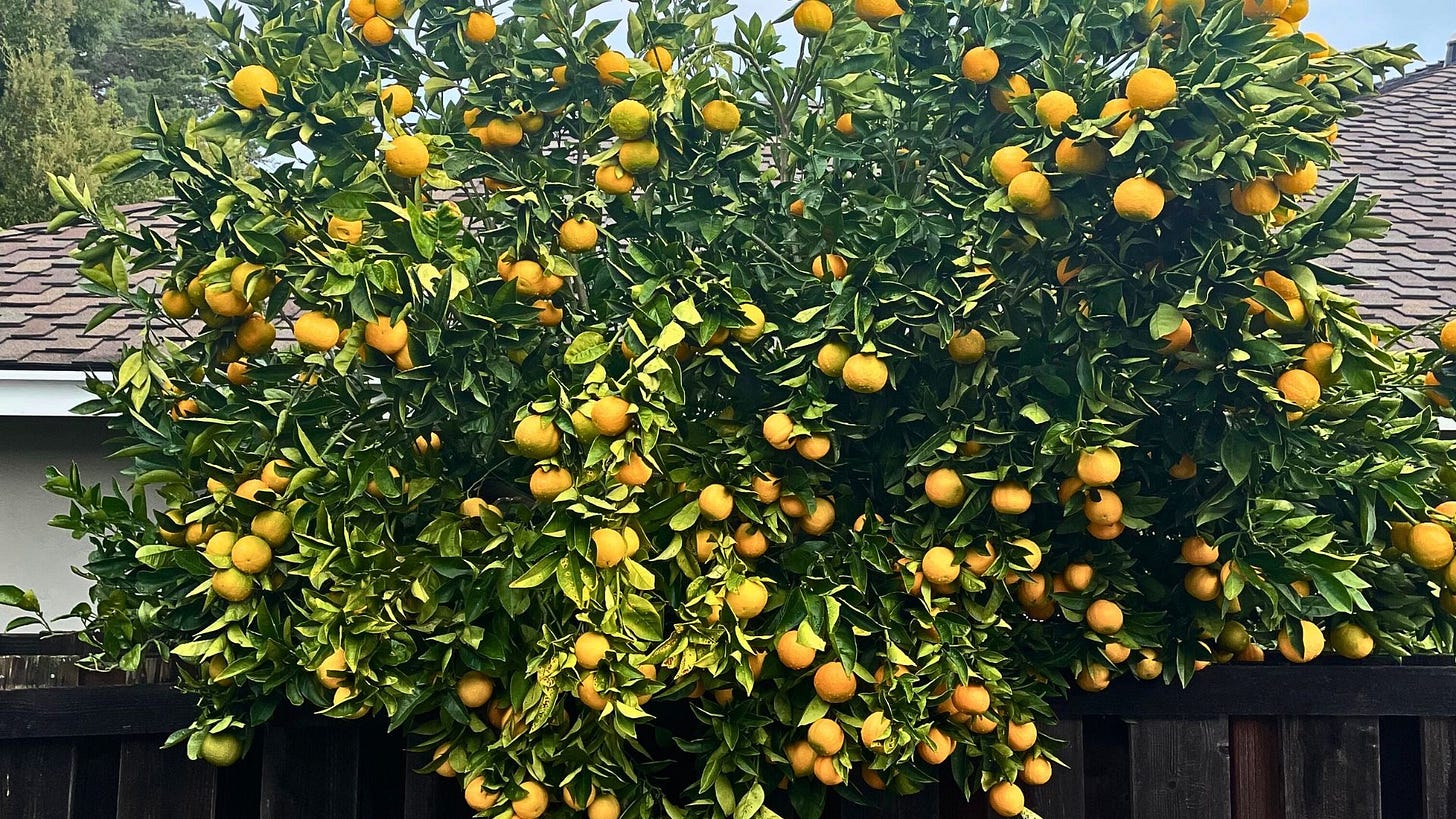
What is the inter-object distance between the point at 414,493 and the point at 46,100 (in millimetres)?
17012

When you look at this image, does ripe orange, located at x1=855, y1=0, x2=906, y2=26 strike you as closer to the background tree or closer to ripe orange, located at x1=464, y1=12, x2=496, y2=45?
ripe orange, located at x1=464, y1=12, x2=496, y2=45

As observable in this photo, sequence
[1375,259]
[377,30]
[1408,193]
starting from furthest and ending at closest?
[1408,193] < [1375,259] < [377,30]

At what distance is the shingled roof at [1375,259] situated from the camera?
4574 millimetres

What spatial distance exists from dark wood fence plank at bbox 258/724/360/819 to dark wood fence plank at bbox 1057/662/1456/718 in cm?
159

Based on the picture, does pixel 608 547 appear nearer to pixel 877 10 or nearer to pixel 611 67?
pixel 611 67

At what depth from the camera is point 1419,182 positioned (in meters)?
6.54

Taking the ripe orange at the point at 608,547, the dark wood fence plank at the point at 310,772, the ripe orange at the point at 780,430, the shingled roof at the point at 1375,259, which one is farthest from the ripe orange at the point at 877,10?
the shingled roof at the point at 1375,259

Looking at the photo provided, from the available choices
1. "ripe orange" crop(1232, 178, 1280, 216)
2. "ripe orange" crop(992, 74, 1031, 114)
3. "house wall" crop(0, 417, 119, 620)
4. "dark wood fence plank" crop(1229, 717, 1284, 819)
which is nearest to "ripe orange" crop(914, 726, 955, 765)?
"dark wood fence plank" crop(1229, 717, 1284, 819)

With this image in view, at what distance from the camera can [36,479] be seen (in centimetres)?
494

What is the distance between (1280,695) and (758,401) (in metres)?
1.36

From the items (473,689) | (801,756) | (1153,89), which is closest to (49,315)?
(473,689)

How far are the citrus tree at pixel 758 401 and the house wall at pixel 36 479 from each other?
329cm

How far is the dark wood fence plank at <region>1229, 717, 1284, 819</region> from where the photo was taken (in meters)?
2.28

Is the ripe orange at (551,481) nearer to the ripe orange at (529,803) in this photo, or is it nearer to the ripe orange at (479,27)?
the ripe orange at (529,803)
